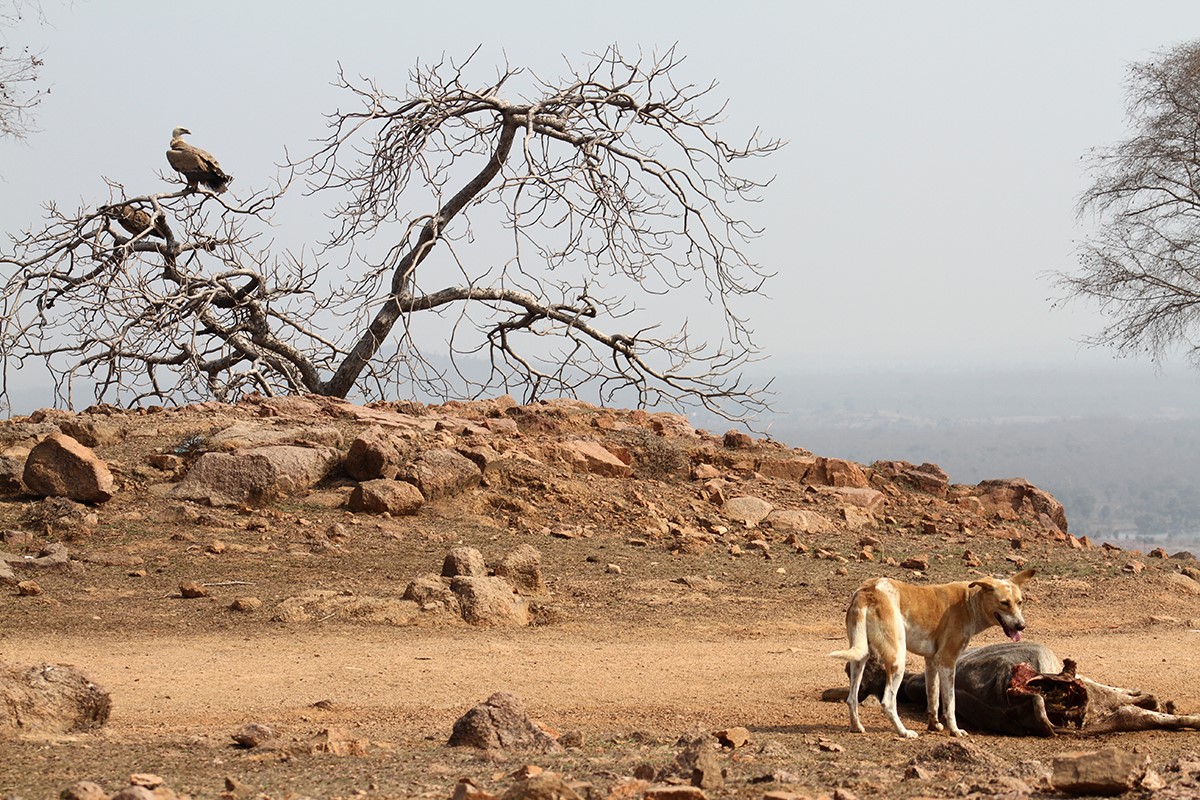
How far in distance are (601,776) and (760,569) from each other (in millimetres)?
7160

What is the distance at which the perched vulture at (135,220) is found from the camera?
16094 millimetres

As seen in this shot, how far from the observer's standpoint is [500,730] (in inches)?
239

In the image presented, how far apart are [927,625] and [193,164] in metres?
11.4

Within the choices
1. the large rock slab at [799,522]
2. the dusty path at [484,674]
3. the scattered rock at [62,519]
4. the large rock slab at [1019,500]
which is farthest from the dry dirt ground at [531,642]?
the large rock slab at [1019,500]

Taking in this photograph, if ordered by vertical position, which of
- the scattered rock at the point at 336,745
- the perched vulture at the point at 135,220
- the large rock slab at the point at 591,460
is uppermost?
the perched vulture at the point at 135,220

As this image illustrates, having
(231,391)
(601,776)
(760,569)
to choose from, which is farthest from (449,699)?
(231,391)

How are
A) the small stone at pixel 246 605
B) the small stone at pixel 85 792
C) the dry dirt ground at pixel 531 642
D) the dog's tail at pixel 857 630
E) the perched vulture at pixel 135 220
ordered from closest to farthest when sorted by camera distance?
the small stone at pixel 85 792, the dry dirt ground at pixel 531 642, the dog's tail at pixel 857 630, the small stone at pixel 246 605, the perched vulture at pixel 135 220

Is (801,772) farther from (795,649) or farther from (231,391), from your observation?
(231,391)

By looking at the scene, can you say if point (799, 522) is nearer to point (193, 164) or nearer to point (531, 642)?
point (531, 642)

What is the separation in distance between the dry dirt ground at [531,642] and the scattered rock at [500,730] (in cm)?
12

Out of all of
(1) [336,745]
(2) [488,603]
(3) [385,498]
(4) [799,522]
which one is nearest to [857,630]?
(1) [336,745]

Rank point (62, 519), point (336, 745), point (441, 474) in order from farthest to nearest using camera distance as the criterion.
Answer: point (441, 474) < point (62, 519) < point (336, 745)

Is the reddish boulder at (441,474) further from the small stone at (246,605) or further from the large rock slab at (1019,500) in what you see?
the large rock slab at (1019,500)

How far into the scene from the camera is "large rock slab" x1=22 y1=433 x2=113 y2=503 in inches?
470
